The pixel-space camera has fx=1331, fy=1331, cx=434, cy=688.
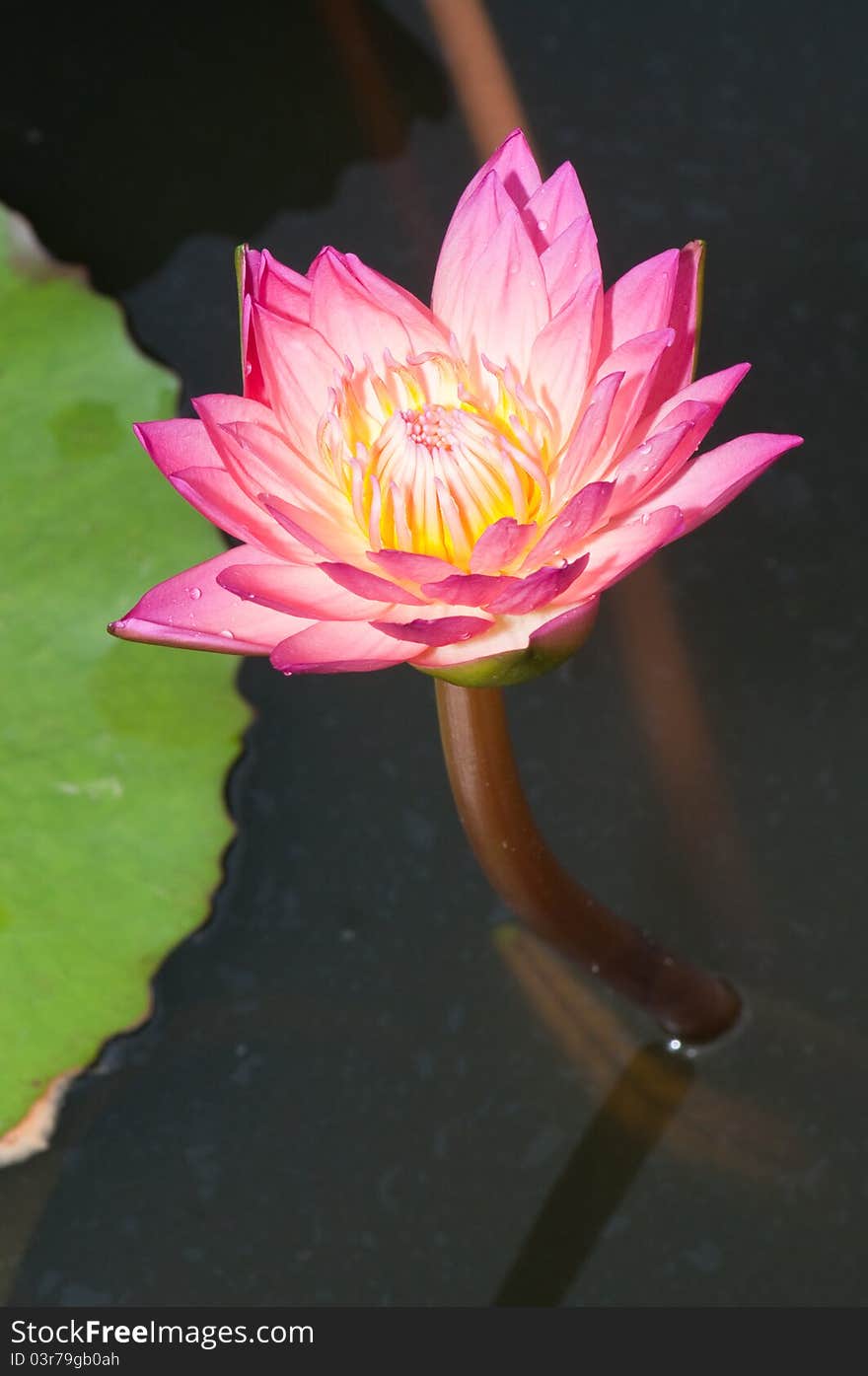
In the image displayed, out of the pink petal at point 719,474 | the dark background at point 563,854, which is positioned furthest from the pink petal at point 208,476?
the dark background at point 563,854

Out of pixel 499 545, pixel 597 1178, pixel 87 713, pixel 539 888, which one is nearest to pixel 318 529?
pixel 499 545

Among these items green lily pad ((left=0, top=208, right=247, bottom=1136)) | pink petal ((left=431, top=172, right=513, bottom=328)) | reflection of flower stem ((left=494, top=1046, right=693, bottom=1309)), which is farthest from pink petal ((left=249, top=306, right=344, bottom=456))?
reflection of flower stem ((left=494, top=1046, right=693, bottom=1309))

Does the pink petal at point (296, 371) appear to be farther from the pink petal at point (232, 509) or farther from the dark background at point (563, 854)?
the dark background at point (563, 854)

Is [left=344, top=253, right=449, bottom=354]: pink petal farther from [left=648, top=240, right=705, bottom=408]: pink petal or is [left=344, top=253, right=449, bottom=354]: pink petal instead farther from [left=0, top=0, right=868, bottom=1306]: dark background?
[left=0, top=0, right=868, bottom=1306]: dark background

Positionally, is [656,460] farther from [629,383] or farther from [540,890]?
[540,890]

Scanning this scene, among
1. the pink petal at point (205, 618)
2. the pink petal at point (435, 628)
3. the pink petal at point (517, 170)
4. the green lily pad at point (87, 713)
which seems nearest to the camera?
the pink petal at point (435, 628)

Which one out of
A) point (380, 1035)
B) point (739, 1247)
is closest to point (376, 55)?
point (380, 1035)

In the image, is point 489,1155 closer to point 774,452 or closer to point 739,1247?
point 739,1247
